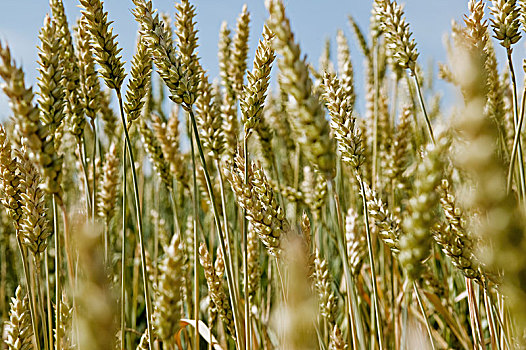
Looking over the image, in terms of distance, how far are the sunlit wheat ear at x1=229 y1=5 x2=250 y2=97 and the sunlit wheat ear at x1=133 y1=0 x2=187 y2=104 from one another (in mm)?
482

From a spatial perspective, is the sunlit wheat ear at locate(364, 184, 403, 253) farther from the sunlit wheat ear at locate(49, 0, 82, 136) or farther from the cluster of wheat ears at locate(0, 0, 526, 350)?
the sunlit wheat ear at locate(49, 0, 82, 136)

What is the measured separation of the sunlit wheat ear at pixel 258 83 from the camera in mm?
1081

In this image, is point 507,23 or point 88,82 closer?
point 507,23

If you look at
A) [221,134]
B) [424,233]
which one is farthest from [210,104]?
[424,233]

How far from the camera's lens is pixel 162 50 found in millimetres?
1001

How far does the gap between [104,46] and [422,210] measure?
0.79 meters

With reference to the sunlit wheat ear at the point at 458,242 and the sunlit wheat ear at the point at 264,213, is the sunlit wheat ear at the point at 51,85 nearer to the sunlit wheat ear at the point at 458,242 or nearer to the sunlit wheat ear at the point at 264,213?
the sunlit wheat ear at the point at 264,213

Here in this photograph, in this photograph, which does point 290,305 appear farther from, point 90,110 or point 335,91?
point 90,110

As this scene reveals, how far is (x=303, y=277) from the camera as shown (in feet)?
1.55

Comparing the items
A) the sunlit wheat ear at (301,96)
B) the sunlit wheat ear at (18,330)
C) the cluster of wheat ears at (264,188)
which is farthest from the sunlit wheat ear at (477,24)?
the sunlit wheat ear at (18,330)

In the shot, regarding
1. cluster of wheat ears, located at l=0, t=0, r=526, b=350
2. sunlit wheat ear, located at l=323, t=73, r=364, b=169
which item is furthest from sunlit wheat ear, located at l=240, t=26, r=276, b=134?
sunlit wheat ear, located at l=323, t=73, r=364, b=169

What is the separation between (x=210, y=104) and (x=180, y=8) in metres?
Answer: 0.30

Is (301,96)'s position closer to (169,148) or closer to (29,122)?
(29,122)

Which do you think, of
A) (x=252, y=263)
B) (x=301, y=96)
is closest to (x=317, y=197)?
(x=252, y=263)
